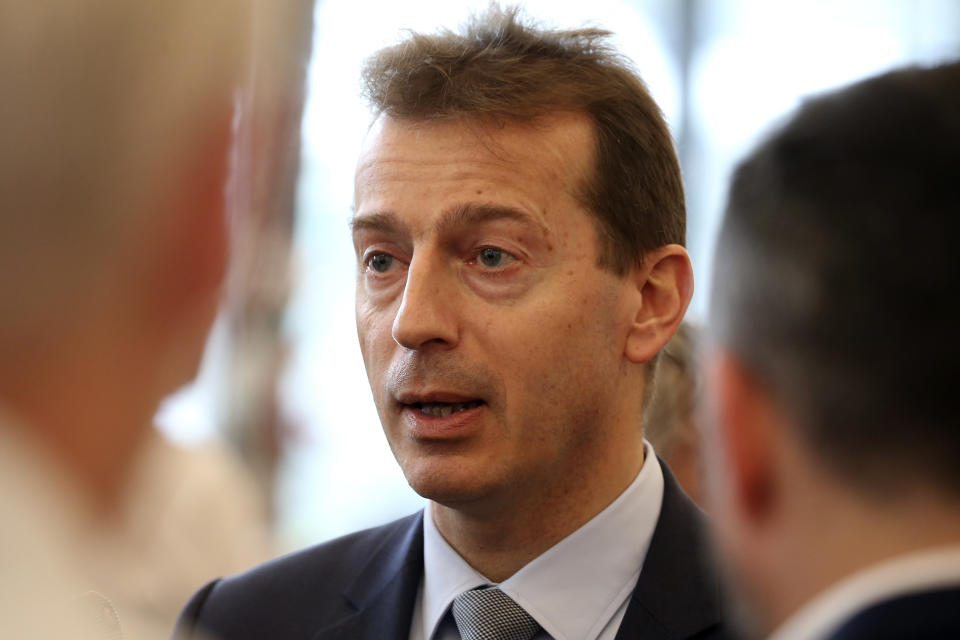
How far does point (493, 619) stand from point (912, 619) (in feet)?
4.14

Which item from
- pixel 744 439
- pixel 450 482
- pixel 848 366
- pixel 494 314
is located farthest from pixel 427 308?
pixel 848 366

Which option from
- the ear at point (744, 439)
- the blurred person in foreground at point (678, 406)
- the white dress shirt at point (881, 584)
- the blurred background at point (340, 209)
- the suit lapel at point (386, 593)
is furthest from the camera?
the blurred background at point (340, 209)

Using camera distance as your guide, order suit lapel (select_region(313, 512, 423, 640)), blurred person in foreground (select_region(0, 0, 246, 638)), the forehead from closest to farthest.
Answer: blurred person in foreground (select_region(0, 0, 246, 638)) < the forehead < suit lapel (select_region(313, 512, 423, 640))

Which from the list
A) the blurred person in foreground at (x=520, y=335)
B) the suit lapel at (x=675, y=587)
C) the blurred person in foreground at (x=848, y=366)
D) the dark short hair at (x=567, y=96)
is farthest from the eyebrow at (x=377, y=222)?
the blurred person in foreground at (x=848, y=366)

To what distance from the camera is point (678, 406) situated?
3.45 metres

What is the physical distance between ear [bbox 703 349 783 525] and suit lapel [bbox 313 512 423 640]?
1.24m

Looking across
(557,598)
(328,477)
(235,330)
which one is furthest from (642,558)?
(328,477)

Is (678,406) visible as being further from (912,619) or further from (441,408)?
(912,619)

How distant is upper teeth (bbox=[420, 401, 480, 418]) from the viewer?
7.32ft

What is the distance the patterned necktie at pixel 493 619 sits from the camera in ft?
7.18

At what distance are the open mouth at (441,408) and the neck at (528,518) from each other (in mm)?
187

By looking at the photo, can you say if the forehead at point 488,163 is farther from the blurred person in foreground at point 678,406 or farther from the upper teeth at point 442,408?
the blurred person in foreground at point 678,406

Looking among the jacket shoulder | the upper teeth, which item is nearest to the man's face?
the upper teeth

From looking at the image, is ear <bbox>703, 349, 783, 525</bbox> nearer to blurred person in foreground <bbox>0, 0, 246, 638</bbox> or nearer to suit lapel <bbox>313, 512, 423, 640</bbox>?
blurred person in foreground <bbox>0, 0, 246, 638</bbox>
